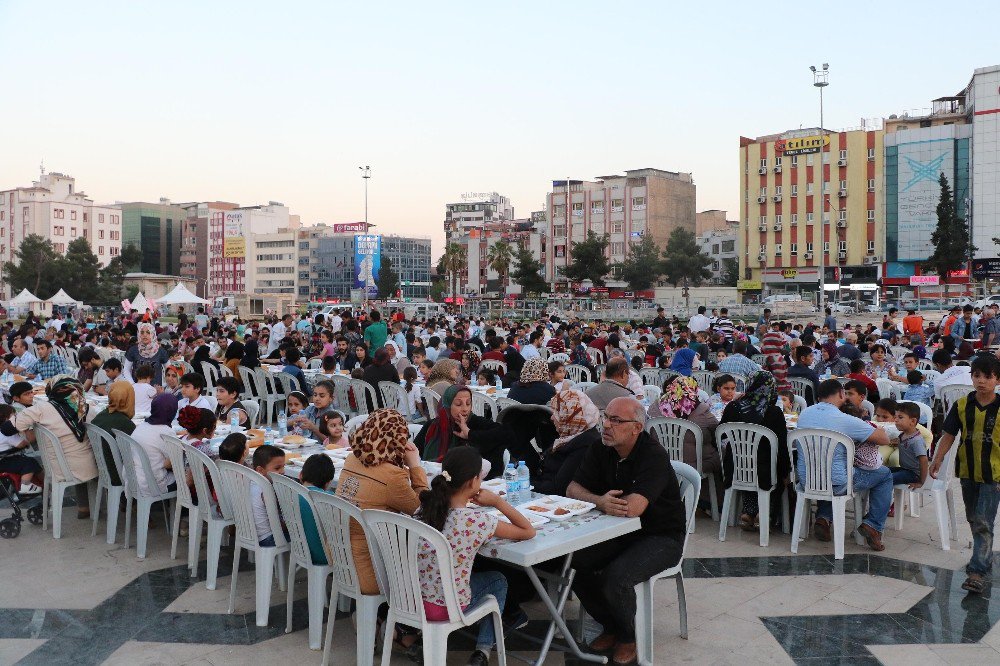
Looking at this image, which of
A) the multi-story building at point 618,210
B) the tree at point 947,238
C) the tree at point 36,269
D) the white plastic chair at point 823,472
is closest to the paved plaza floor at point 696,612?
the white plastic chair at point 823,472

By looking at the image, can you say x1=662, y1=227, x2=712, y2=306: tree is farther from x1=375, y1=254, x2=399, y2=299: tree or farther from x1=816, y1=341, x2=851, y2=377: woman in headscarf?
x1=816, y1=341, x2=851, y2=377: woman in headscarf

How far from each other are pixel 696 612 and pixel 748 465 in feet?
5.72

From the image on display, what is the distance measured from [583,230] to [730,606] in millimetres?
80506

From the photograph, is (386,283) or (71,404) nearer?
(71,404)

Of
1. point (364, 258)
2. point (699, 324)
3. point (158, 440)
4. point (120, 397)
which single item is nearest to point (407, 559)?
point (158, 440)

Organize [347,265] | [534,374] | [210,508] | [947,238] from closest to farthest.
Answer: [210,508] → [534,374] → [947,238] → [347,265]

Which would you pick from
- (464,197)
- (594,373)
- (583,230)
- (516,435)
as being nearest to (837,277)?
(583,230)

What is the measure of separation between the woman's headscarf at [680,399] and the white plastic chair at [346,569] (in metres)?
3.51

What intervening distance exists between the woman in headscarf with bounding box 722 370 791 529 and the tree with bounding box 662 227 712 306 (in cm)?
6236

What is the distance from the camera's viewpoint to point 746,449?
21.2 feet

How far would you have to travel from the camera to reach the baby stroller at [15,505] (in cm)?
688

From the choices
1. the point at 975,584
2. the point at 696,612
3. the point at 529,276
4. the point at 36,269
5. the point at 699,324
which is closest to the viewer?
the point at 696,612

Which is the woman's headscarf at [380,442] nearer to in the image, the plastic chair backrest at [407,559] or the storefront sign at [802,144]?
the plastic chair backrest at [407,559]

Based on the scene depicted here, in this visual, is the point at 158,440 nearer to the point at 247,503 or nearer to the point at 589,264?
the point at 247,503
